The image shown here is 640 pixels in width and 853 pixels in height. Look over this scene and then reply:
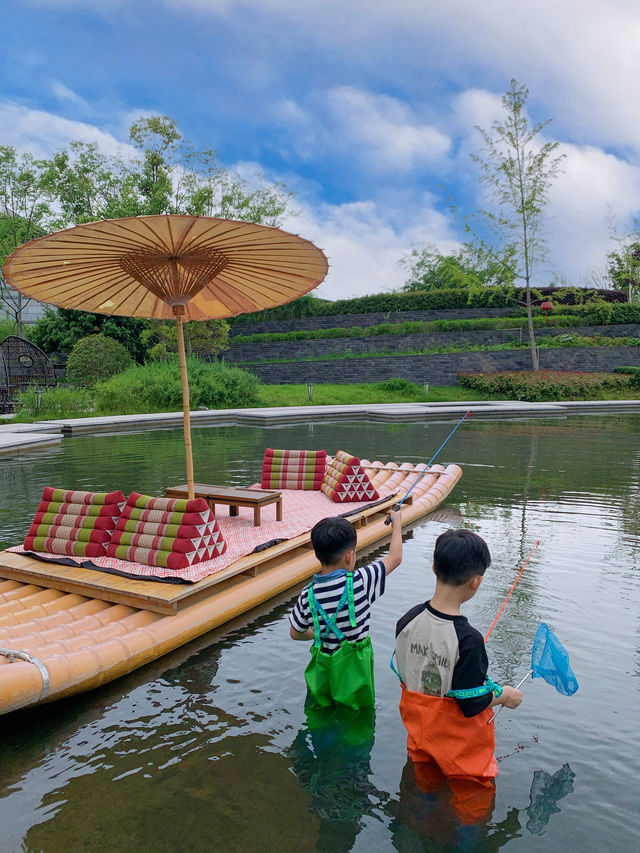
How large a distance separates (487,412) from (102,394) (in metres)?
13.5

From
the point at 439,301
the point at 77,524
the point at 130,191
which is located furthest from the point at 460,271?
the point at 77,524

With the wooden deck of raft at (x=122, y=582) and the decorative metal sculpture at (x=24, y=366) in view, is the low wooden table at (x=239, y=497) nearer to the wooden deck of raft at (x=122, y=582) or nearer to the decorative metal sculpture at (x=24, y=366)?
the wooden deck of raft at (x=122, y=582)

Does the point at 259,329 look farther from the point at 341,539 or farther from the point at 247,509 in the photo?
the point at 341,539

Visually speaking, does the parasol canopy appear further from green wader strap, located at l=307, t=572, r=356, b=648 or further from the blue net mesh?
the blue net mesh

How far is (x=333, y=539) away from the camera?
10.8ft

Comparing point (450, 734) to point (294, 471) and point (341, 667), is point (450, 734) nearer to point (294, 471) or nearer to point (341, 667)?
point (341, 667)

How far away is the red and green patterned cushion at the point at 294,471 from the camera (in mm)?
8531

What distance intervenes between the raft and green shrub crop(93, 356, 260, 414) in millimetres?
17731

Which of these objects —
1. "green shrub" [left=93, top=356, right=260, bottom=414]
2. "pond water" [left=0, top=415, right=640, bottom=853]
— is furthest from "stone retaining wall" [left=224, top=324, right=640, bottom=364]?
"pond water" [left=0, top=415, right=640, bottom=853]

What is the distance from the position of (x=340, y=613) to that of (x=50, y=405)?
790 inches

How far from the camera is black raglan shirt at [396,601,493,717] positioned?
9.02 ft

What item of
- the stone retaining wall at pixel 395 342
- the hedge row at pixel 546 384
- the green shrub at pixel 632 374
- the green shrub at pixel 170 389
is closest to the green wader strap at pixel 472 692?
the green shrub at pixel 170 389

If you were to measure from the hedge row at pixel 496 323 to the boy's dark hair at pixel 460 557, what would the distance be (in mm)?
31956

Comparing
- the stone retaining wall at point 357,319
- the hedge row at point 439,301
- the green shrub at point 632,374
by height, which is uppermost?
the hedge row at point 439,301
